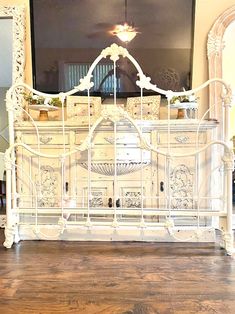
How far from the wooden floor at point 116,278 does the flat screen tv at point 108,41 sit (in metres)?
1.46

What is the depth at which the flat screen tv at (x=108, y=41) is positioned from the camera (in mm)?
3217

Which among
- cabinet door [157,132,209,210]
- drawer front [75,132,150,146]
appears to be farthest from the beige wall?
drawer front [75,132,150,146]

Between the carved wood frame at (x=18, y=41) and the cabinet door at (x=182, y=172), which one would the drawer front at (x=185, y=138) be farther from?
the carved wood frame at (x=18, y=41)

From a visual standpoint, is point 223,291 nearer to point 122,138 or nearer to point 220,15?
point 122,138

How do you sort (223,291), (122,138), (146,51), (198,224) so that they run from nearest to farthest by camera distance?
1. (223,291)
2. (198,224)
3. (122,138)
4. (146,51)

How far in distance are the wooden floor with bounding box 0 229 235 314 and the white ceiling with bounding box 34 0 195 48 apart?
1.79 meters

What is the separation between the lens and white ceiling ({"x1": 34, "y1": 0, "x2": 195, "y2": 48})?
3213 mm

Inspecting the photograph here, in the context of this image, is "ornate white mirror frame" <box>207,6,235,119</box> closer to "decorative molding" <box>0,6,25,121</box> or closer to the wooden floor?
the wooden floor

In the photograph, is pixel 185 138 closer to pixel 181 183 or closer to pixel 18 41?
pixel 181 183

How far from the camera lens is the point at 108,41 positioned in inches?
128

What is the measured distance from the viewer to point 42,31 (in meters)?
3.29

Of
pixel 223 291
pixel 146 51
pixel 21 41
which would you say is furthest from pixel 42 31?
pixel 223 291

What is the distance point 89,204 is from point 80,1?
1.86 m

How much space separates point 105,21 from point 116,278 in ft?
7.45
